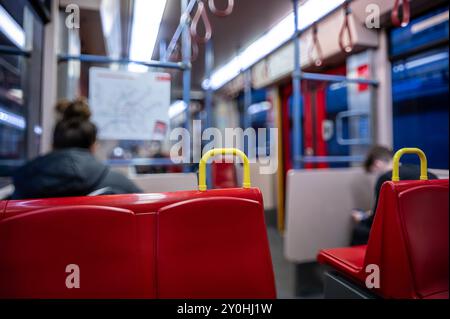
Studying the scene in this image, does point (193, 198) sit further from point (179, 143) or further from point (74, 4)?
point (74, 4)

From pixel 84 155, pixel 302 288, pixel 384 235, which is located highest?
pixel 84 155

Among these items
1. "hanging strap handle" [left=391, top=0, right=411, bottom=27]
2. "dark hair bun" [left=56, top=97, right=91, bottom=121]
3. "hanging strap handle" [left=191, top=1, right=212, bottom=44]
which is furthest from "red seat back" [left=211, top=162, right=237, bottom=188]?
"hanging strap handle" [left=391, top=0, right=411, bottom=27]

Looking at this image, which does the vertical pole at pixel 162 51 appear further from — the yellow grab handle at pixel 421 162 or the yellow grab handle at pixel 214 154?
the yellow grab handle at pixel 421 162

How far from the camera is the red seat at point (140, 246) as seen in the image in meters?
0.69

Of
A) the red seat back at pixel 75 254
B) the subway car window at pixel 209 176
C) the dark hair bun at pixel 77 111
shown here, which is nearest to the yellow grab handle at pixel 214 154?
the subway car window at pixel 209 176

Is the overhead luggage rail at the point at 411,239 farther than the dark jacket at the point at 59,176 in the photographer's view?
No

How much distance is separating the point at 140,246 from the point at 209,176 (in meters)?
0.42

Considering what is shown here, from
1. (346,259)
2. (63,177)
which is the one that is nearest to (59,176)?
(63,177)

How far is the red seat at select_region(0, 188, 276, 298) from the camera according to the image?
2.27 ft

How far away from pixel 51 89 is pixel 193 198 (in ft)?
5.29

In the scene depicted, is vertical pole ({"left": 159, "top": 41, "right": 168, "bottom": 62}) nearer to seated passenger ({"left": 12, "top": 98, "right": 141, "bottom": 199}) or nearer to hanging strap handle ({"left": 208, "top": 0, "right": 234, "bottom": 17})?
hanging strap handle ({"left": 208, "top": 0, "right": 234, "bottom": 17})

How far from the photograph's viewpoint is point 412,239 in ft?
2.88
